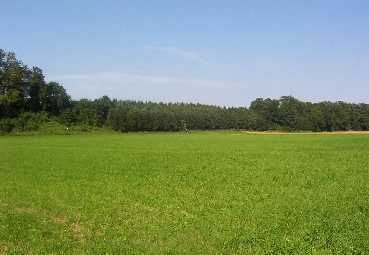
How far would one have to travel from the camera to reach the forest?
84812 mm

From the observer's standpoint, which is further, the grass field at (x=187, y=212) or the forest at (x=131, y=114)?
the forest at (x=131, y=114)

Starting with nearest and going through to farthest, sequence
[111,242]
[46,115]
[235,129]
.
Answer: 1. [111,242]
2. [46,115]
3. [235,129]

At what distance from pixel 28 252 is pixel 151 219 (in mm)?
3813

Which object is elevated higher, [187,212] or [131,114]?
[131,114]

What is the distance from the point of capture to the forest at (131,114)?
8481cm

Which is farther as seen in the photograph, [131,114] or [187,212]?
[131,114]

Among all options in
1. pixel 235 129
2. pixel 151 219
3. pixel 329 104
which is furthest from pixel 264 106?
pixel 151 219

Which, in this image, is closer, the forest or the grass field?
the grass field

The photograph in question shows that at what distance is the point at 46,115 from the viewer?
8844 cm

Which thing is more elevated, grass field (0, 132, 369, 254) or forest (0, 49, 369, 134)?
forest (0, 49, 369, 134)

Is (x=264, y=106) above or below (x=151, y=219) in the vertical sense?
above

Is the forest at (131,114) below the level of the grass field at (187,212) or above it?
above

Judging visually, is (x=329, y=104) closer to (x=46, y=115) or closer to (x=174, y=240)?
(x=46, y=115)

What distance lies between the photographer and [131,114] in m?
98.9
